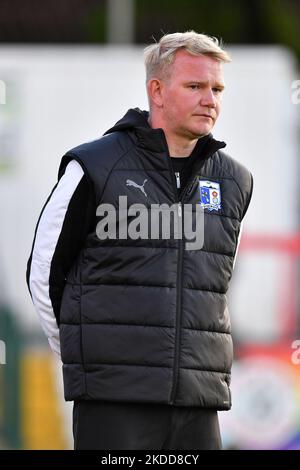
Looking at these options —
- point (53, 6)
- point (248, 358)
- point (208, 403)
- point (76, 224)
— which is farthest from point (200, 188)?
point (53, 6)

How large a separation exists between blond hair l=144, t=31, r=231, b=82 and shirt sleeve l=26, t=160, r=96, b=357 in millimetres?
432

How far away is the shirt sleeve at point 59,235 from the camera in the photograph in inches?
163

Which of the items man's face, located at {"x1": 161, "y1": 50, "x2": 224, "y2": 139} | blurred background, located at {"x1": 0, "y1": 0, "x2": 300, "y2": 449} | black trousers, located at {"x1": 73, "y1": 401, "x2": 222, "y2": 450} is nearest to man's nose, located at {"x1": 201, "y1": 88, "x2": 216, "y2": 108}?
man's face, located at {"x1": 161, "y1": 50, "x2": 224, "y2": 139}

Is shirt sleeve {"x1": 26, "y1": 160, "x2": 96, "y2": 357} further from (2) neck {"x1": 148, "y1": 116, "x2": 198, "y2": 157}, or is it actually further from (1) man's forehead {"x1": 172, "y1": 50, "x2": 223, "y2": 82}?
(1) man's forehead {"x1": 172, "y1": 50, "x2": 223, "y2": 82}

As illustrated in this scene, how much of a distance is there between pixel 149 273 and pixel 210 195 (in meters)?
0.38

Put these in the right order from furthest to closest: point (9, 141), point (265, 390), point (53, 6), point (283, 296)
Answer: point (53, 6) → point (9, 141) → point (283, 296) → point (265, 390)

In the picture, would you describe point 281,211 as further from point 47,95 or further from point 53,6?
point 53,6

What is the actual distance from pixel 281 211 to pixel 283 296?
2076 millimetres

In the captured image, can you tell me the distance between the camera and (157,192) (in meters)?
4.14

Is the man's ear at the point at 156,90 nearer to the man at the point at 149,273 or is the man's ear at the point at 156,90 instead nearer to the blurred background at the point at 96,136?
the man at the point at 149,273

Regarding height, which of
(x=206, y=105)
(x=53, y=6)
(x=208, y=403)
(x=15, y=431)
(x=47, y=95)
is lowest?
(x=15, y=431)

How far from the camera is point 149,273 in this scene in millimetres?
4062

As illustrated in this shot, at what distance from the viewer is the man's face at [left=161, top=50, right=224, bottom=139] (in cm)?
420

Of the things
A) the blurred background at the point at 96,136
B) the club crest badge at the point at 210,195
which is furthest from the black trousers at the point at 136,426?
the blurred background at the point at 96,136
